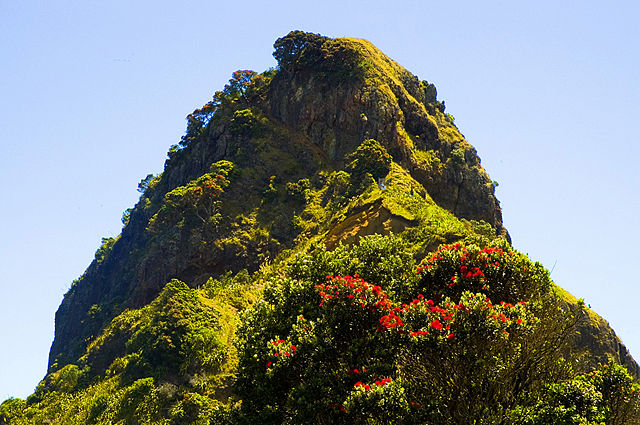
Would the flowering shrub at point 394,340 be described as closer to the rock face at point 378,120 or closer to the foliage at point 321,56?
the rock face at point 378,120

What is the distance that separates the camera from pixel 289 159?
92.5m

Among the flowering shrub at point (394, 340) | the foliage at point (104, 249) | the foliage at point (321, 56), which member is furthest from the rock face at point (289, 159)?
the flowering shrub at point (394, 340)

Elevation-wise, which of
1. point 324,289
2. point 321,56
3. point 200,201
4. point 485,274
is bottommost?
point 324,289

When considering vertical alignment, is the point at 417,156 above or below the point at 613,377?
above

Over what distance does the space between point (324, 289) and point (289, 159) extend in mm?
68187

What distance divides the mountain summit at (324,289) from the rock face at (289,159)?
30 centimetres

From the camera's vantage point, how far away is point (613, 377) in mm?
21562

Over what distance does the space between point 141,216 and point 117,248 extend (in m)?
8.91

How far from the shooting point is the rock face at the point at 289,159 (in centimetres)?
8456

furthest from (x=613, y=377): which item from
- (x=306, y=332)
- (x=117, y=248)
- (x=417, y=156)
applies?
(x=117, y=248)

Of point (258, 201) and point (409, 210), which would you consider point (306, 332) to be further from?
point (258, 201)

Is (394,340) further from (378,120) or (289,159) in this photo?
(289,159)

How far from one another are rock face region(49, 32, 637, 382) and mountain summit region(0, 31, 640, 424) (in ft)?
0.99

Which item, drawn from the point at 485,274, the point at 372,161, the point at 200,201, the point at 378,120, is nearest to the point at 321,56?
the point at 378,120
